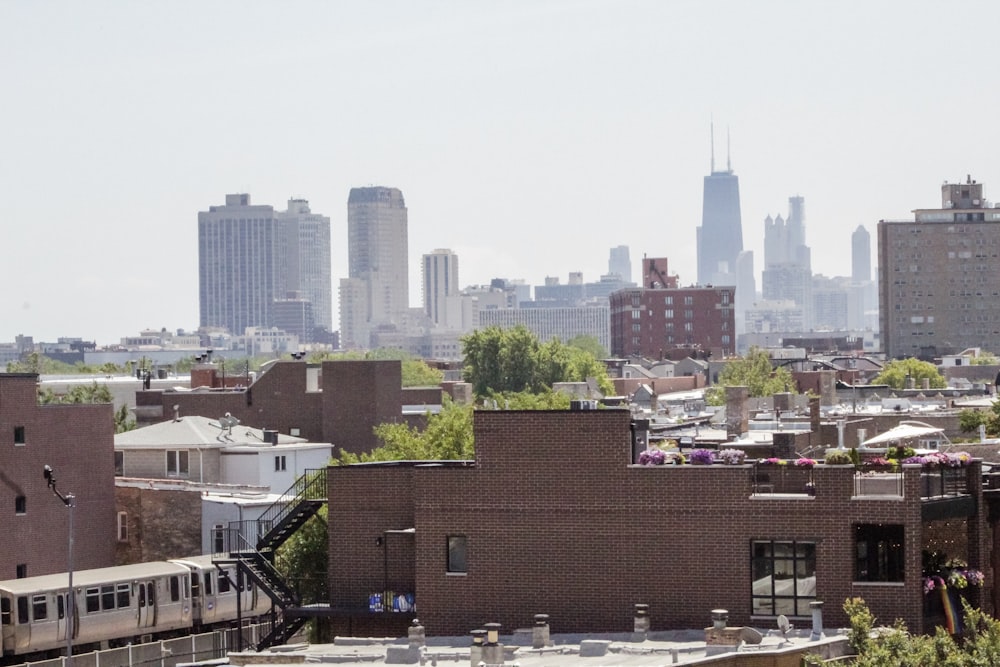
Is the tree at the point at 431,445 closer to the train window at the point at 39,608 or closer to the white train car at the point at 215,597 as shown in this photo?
the white train car at the point at 215,597

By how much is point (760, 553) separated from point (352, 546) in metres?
9.41

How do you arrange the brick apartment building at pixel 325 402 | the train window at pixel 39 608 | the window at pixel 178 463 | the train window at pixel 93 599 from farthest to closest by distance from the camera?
the brick apartment building at pixel 325 402 → the window at pixel 178 463 → the train window at pixel 93 599 → the train window at pixel 39 608

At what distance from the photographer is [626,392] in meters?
189

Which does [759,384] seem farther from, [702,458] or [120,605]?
[702,458]

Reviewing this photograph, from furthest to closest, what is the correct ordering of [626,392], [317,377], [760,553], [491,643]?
1. [626,392]
2. [317,377]
3. [760,553]
4. [491,643]

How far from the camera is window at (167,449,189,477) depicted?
8419cm

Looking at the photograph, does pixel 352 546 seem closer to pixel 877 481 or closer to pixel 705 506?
pixel 705 506

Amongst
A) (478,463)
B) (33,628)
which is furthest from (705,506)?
(33,628)

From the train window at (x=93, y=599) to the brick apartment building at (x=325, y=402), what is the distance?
38.1 metres

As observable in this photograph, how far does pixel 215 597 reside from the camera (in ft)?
225

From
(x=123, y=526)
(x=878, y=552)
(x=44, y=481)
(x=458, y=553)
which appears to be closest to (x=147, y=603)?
(x=44, y=481)

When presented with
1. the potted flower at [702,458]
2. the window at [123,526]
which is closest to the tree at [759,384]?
the window at [123,526]

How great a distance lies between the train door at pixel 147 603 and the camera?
2574 inches

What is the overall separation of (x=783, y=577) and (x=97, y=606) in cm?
A: 2952
